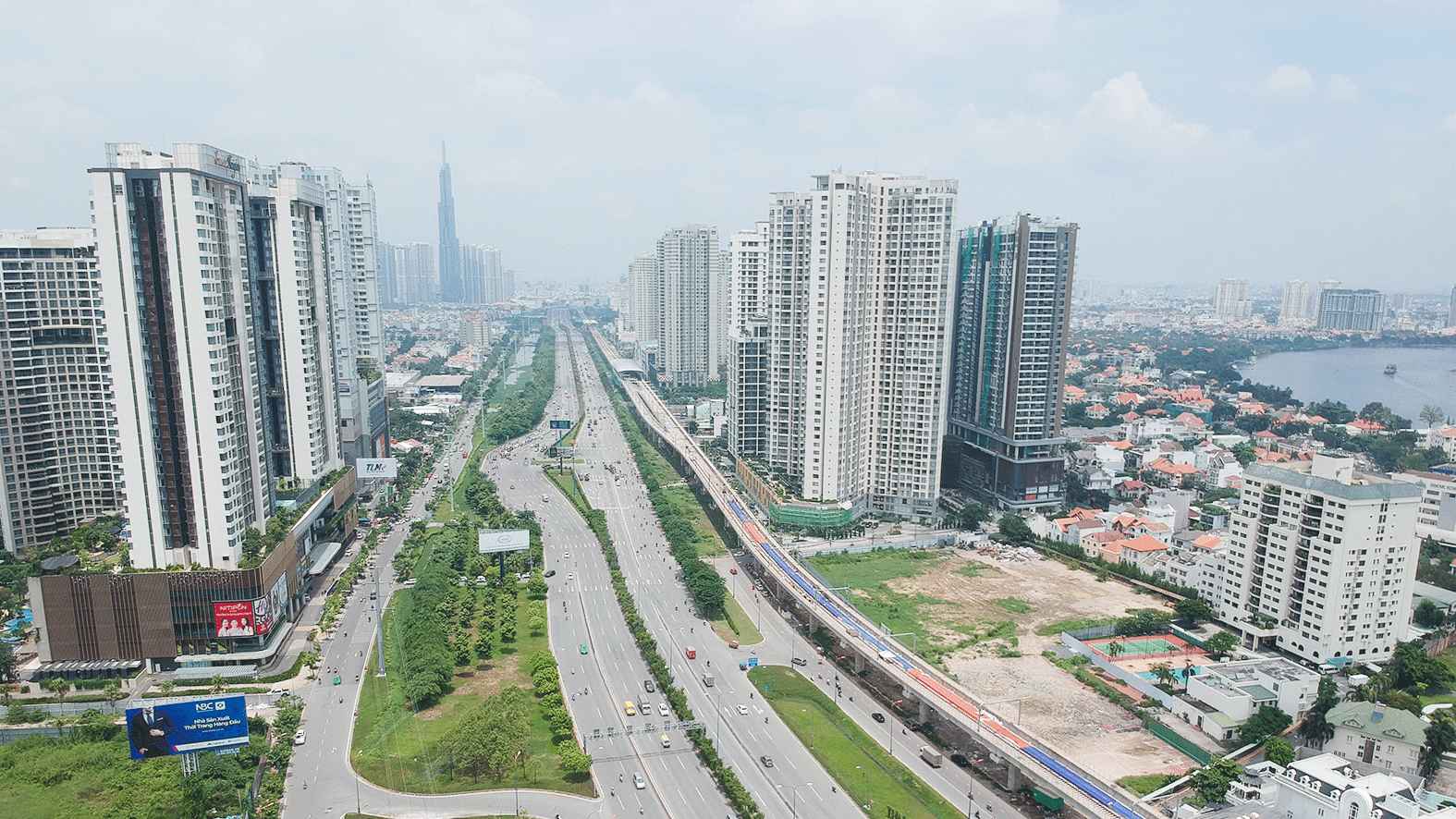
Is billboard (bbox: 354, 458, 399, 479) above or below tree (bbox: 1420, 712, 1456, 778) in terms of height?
above

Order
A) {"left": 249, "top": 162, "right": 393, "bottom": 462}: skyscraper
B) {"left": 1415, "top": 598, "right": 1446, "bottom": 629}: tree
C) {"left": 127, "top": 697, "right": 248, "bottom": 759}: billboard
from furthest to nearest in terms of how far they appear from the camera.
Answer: {"left": 249, "top": 162, "right": 393, "bottom": 462}: skyscraper
{"left": 1415, "top": 598, "right": 1446, "bottom": 629}: tree
{"left": 127, "top": 697, "right": 248, "bottom": 759}: billboard

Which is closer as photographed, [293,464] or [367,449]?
[293,464]

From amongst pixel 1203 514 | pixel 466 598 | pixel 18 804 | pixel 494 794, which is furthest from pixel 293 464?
pixel 1203 514

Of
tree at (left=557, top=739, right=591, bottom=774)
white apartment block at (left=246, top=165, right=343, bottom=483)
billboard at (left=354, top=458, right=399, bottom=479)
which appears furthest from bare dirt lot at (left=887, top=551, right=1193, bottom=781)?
billboard at (left=354, top=458, right=399, bottom=479)

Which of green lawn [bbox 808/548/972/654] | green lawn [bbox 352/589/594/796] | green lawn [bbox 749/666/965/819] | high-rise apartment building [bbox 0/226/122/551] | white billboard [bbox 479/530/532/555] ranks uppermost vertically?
high-rise apartment building [bbox 0/226/122/551]

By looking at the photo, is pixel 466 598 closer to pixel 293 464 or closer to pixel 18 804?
pixel 293 464

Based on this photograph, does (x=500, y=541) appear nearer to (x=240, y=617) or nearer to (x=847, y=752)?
(x=240, y=617)

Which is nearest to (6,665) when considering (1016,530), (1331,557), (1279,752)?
(1279,752)

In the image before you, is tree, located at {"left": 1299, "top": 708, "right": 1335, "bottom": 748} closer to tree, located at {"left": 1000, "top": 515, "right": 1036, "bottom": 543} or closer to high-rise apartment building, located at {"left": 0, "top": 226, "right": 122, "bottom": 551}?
tree, located at {"left": 1000, "top": 515, "right": 1036, "bottom": 543}
